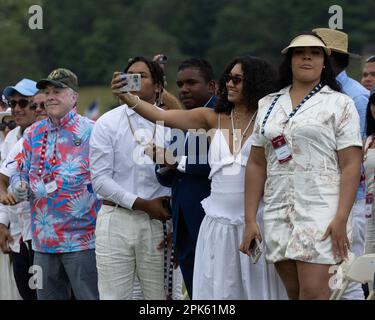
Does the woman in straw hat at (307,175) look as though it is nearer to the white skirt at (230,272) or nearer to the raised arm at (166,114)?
the white skirt at (230,272)

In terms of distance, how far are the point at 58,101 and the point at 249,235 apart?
235 cm

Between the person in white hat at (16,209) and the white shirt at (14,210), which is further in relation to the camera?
the person in white hat at (16,209)

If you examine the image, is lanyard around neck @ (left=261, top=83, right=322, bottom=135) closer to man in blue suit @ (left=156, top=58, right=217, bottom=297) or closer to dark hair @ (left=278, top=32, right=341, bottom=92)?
dark hair @ (left=278, top=32, right=341, bottom=92)

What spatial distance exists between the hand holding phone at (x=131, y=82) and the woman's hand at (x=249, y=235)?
1305 mm

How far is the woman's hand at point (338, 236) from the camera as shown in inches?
322

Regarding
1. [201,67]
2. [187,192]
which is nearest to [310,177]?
[187,192]

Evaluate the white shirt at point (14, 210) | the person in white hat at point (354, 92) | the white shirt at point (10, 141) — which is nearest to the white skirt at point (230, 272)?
the person in white hat at point (354, 92)

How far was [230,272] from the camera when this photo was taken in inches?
352

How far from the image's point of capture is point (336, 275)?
27.0 feet

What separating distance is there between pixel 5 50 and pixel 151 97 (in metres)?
73.4

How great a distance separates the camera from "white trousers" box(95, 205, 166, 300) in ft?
31.5

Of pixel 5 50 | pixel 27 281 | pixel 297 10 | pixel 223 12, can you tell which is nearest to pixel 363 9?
pixel 297 10
